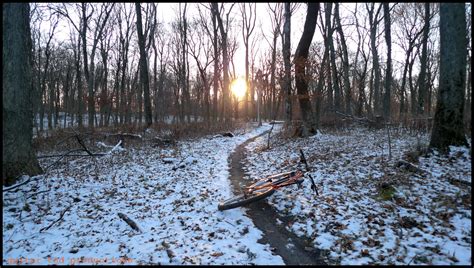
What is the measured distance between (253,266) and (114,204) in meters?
3.98

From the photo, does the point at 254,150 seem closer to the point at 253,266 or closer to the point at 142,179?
the point at 142,179

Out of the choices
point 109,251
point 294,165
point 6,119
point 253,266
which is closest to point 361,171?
point 294,165

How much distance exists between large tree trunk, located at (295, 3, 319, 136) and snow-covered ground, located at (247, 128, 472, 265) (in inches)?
227

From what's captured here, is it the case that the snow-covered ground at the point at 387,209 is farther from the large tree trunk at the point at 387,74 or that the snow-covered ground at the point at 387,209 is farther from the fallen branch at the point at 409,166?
the large tree trunk at the point at 387,74

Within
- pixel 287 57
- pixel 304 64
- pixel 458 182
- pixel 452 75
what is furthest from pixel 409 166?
pixel 287 57

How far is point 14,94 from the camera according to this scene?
22.4 feet

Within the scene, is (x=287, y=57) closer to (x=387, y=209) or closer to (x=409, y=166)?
(x=409, y=166)

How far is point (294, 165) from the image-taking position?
868 centimetres

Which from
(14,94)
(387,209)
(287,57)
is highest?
(287,57)

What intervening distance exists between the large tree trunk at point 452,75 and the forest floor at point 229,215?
1.54 ft

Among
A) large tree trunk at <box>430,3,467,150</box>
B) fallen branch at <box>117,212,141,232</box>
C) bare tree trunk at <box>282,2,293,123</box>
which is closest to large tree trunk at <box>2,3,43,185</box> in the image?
fallen branch at <box>117,212,141,232</box>

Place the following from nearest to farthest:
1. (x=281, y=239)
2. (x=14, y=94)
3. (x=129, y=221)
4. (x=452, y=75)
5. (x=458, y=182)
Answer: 1. (x=281, y=239)
2. (x=129, y=221)
3. (x=458, y=182)
4. (x=452, y=75)
5. (x=14, y=94)

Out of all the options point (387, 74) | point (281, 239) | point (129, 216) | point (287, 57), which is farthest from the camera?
point (387, 74)

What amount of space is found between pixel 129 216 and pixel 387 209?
524cm
